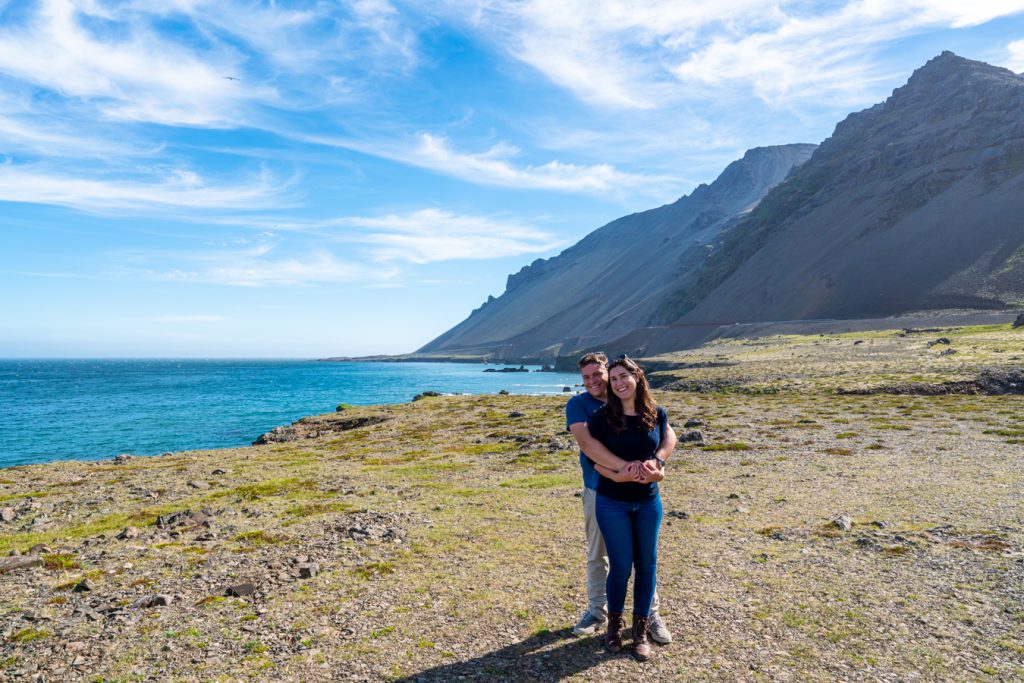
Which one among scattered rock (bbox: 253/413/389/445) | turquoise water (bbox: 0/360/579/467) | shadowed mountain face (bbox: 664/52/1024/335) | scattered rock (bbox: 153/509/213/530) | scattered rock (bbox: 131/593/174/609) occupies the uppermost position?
shadowed mountain face (bbox: 664/52/1024/335)

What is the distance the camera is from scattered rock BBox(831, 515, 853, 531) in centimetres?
1443

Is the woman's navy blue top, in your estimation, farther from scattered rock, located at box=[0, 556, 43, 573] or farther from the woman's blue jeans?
scattered rock, located at box=[0, 556, 43, 573]

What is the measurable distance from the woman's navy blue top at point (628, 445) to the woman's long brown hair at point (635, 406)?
0.06 m

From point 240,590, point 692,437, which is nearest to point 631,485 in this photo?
point 240,590

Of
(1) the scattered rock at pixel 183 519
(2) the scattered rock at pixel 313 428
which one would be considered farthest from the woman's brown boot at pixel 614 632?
(2) the scattered rock at pixel 313 428

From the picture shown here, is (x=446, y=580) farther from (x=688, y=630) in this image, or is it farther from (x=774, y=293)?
(x=774, y=293)

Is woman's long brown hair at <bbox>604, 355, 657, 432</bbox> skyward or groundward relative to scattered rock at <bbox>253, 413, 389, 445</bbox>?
skyward

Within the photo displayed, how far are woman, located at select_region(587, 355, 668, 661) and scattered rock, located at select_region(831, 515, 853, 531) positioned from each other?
8.38 meters

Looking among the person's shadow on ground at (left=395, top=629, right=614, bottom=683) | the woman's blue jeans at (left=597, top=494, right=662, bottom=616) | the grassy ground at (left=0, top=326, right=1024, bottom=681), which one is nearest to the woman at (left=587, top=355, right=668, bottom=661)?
the woman's blue jeans at (left=597, top=494, right=662, bottom=616)

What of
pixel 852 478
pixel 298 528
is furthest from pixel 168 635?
pixel 852 478

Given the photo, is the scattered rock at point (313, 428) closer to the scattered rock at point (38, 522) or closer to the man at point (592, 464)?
the scattered rock at point (38, 522)

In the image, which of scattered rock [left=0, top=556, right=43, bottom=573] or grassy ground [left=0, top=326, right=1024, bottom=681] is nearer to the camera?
grassy ground [left=0, top=326, right=1024, bottom=681]

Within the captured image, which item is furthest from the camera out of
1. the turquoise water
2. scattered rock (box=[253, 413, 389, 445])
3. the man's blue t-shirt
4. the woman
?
the turquoise water

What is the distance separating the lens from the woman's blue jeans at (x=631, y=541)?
8.34m
